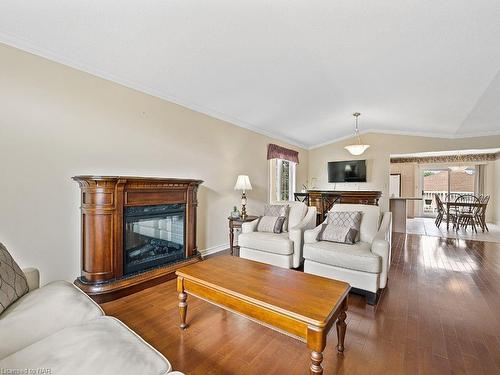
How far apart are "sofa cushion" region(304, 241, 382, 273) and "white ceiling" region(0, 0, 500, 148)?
2199 millimetres

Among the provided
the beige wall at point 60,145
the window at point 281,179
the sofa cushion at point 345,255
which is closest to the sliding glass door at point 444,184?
the window at point 281,179

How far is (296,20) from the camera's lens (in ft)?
7.25

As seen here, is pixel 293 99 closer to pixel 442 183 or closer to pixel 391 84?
pixel 391 84

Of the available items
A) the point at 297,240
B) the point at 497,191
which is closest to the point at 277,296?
the point at 297,240

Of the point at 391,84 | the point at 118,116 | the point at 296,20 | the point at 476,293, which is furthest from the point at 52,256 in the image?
the point at 391,84

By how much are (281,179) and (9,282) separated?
549 cm

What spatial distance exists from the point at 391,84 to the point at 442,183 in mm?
9024

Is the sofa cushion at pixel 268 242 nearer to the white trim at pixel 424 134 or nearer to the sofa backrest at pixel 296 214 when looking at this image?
the sofa backrest at pixel 296 214

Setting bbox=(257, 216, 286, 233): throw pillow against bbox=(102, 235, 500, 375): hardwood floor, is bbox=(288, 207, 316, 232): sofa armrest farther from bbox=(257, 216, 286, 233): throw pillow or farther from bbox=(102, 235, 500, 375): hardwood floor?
bbox=(102, 235, 500, 375): hardwood floor

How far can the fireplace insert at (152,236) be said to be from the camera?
2742mm

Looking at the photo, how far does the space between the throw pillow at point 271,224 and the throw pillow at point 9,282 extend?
2.63 m

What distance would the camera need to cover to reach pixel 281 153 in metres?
5.98

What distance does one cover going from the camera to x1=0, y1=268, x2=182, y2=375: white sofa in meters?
0.94

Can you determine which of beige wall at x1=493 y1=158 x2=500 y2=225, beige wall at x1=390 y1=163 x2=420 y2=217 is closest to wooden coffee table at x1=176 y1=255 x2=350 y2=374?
beige wall at x1=493 y1=158 x2=500 y2=225
